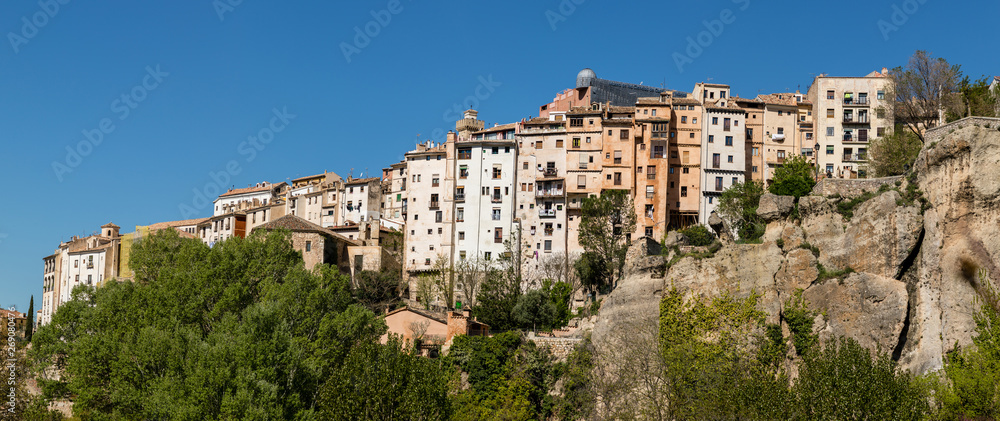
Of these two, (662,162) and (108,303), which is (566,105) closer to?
(662,162)

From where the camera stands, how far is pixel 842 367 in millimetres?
39938

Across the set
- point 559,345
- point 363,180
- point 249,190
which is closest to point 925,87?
point 559,345

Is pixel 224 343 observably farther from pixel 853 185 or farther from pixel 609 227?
pixel 609 227

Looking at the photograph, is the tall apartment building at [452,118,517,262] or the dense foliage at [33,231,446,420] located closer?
the dense foliage at [33,231,446,420]

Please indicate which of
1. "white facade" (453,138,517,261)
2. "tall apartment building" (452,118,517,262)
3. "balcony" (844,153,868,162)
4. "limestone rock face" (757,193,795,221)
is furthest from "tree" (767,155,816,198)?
"white facade" (453,138,517,261)

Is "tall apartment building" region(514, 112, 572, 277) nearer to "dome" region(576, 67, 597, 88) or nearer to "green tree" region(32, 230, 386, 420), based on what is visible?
"dome" region(576, 67, 597, 88)

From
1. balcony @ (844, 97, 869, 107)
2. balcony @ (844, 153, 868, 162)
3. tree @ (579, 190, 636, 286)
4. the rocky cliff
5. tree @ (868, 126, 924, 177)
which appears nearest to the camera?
the rocky cliff

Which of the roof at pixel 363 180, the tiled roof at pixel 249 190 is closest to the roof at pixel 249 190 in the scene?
the tiled roof at pixel 249 190

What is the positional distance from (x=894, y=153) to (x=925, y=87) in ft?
18.7

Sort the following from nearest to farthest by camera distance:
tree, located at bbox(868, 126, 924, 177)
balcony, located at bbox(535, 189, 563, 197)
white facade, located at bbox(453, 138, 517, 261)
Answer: tree, located at bbox(868, 126, 924, 177) → balcony, located at bbox(535, 189, 563, 197) → white facade, located at bbox(453, 138, 517, 261)

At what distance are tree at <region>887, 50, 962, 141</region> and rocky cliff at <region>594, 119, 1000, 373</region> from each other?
50.6ft

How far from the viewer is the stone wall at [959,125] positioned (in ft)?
149

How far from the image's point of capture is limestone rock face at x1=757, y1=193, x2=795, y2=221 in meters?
51.9

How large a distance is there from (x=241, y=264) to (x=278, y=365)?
432 inches
